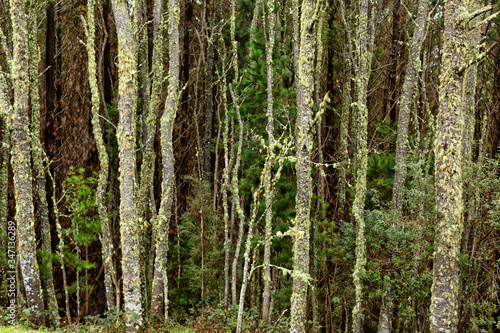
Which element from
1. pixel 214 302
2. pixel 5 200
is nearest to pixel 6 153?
pixel 5 200

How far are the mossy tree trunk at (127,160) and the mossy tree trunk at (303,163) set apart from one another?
9.87 ft

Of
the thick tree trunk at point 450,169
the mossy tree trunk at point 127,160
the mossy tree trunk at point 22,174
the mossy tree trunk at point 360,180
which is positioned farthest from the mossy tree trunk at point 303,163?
the mossy tree trunk at point 22,174

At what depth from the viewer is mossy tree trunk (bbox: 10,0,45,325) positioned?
28.7ft

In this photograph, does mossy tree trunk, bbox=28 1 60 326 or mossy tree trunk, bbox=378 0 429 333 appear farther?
mossy tree trunk, bbox=28 1 60 326

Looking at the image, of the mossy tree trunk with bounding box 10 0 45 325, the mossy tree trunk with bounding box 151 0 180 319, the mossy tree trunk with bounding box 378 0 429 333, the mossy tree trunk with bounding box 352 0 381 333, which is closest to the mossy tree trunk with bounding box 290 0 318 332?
the mossy tree trunk with bounding box 352 0 381 333

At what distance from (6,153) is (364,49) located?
9923 millimetres

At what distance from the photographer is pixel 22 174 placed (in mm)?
8781

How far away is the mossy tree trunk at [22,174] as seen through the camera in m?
8.74

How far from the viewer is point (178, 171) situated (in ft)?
53.3

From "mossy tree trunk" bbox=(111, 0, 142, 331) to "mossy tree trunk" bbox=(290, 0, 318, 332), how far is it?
301cm

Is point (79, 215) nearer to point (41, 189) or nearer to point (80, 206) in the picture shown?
point (80, 206)

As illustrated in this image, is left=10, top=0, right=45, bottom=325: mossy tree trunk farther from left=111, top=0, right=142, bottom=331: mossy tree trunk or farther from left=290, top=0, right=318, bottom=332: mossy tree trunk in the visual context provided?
left=290, top=0, right=318, bottom=332: mossy tree trunk

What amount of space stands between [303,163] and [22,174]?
6430 millimetres

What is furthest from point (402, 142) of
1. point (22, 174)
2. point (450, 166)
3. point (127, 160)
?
point (22, 174)
